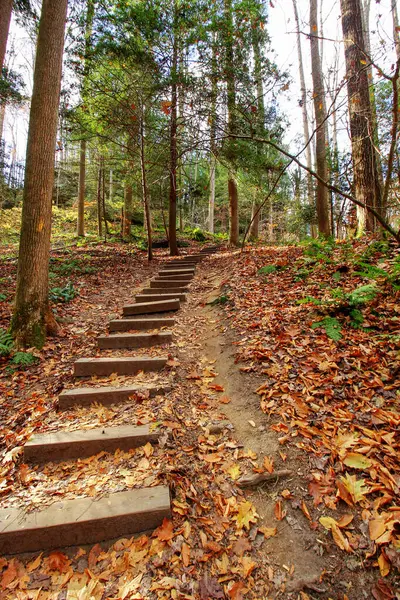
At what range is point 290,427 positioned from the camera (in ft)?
8.84

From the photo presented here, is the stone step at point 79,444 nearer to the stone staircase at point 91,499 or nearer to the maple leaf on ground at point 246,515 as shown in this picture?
the stone staircase at point 91,499

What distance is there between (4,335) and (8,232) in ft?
62.1

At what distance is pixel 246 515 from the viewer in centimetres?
217

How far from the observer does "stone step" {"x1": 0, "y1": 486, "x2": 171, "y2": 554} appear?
2.04 meters

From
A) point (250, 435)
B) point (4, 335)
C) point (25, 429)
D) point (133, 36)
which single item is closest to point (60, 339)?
point (4, 335)

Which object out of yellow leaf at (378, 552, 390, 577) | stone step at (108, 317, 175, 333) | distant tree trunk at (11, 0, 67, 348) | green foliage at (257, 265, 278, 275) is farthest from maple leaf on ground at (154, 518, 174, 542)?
green foliage at (257, 265, 278, 275)

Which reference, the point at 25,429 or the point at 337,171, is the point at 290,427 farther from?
the point at 337,171

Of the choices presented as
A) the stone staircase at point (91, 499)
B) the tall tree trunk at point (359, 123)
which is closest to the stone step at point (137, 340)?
the stone staircase at point (91, 499)

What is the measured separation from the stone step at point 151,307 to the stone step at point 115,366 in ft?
6.55


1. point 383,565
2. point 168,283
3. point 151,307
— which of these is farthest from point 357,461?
point 168,283

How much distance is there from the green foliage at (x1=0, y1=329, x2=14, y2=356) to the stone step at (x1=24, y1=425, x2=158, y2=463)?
2172 mm

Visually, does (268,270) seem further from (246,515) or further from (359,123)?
(246,515)

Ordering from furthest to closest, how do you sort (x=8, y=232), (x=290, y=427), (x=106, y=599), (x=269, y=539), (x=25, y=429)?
1. (x=8, y=232)
2. (x=25, y=429)
3. (x=290, y=427)
4. (x=269, y=539)
5. (x=106, y=599)

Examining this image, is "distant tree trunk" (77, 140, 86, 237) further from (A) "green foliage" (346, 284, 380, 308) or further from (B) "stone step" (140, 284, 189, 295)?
(A) "green foliage" (346, 284, 380, 308)
